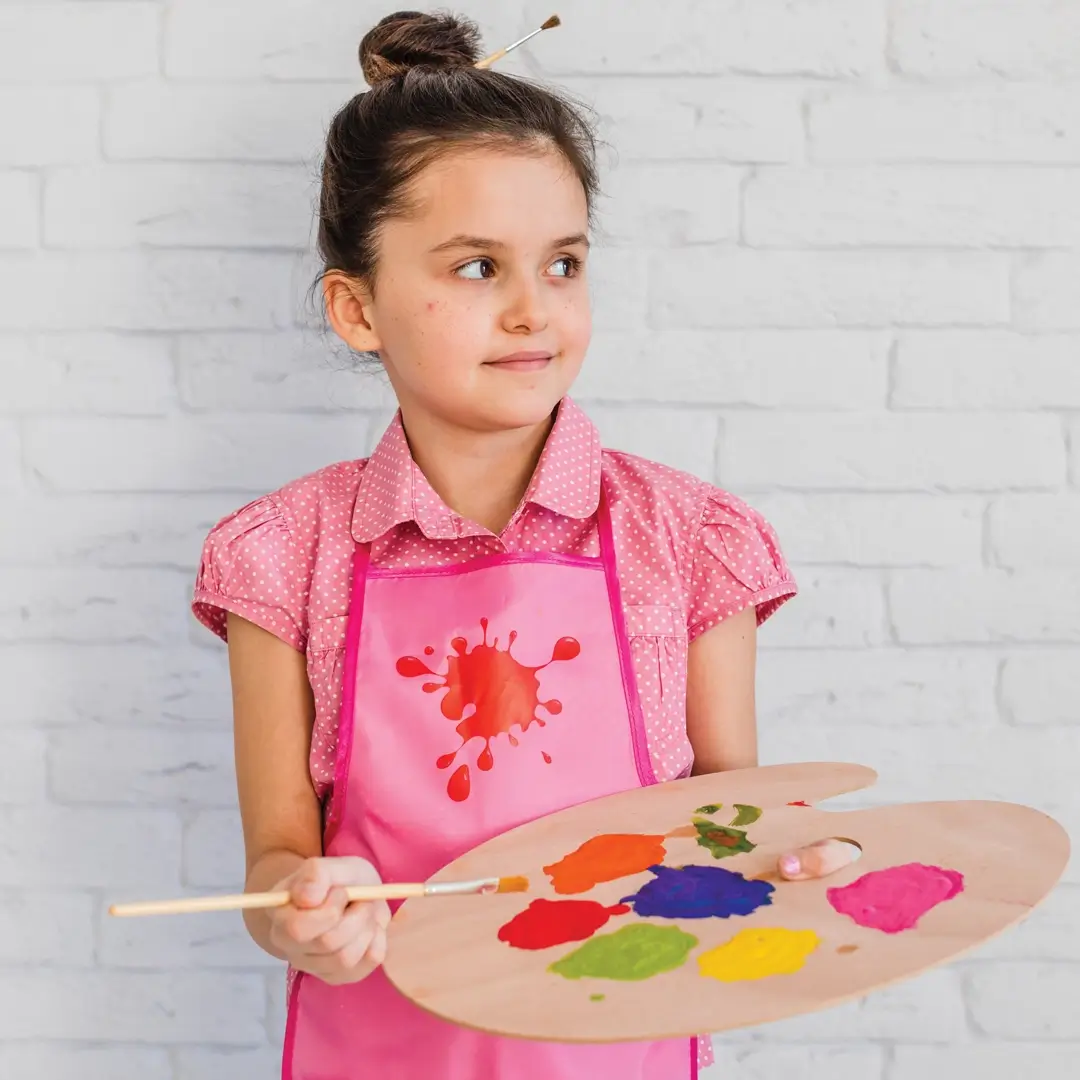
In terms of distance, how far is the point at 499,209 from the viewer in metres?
1.02

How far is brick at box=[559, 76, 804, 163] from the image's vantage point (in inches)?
51.4

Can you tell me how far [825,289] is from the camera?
1326mm

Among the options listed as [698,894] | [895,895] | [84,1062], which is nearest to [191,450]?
[84,1062]

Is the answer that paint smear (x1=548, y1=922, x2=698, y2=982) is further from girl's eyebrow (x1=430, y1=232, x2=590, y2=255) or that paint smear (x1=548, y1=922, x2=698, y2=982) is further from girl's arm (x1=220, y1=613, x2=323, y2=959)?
girl's eyebrow (x1=430, y1=232, x2=590, y2=255)

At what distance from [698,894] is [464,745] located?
0.25 meters

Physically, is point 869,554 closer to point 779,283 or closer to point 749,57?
point 779,283

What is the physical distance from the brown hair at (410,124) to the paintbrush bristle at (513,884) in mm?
506

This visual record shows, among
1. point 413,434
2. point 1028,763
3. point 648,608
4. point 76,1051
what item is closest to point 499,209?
point 413,434

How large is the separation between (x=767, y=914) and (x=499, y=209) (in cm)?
56

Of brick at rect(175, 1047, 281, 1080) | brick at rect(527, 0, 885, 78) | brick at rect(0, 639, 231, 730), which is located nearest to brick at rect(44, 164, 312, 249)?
brick at rect(527, 0, 885, 78)

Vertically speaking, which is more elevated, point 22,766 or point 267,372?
point 267,372

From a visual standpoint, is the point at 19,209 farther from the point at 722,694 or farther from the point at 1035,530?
the point at 1035,530

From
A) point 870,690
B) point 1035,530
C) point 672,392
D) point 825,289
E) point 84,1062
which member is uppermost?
point 825,289

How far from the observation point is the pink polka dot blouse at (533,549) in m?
1.07
